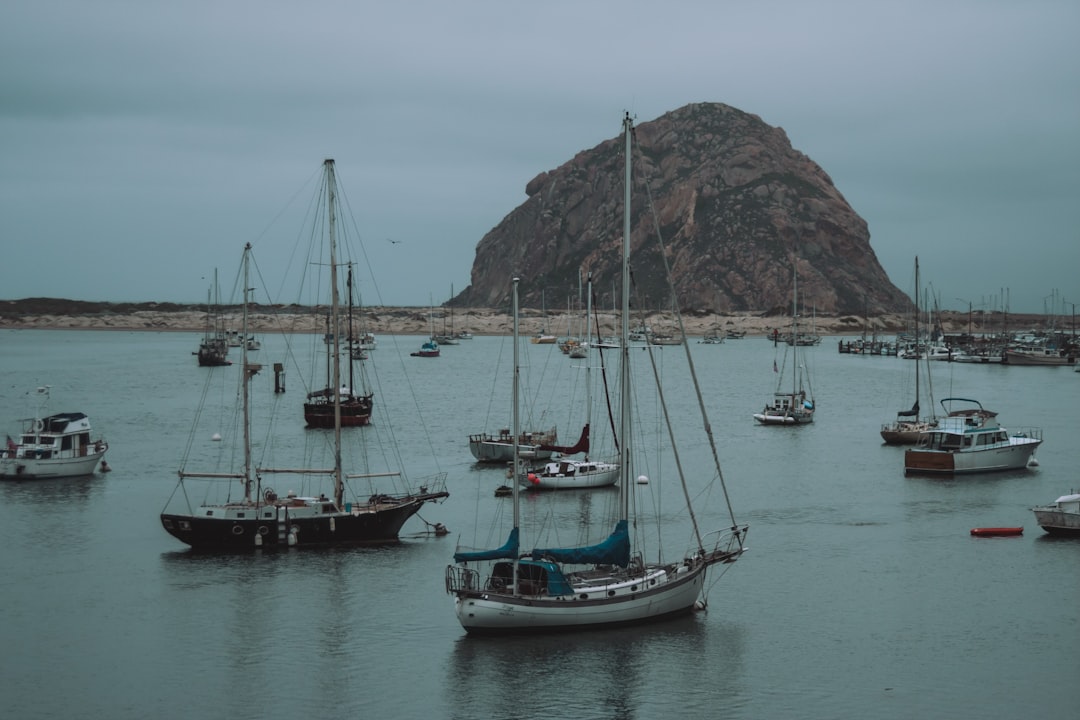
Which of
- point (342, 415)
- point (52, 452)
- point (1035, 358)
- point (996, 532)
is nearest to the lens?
point (996, 532)

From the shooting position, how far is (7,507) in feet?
184

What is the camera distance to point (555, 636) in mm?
35219

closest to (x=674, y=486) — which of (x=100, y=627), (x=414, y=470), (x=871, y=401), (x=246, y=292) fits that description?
(x=414, y=470)

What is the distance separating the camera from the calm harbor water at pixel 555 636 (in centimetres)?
3155

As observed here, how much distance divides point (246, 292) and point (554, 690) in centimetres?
2693

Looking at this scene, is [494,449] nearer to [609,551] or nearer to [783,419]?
[783,419]

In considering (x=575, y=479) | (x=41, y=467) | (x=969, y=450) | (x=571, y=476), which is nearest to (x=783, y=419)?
(x=969, y=450)

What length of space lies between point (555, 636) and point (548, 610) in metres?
0.90

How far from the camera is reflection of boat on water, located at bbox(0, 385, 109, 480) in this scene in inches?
2515

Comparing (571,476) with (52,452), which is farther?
(52,452)

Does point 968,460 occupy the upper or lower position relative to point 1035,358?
lower

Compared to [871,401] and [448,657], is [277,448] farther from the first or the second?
[871,401]

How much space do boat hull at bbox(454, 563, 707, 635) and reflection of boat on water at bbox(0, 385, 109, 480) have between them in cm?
3723

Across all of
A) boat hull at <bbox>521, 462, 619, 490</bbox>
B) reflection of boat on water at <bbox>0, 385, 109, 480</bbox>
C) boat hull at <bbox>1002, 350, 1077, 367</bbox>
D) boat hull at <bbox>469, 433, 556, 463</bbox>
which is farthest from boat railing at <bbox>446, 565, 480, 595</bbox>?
boat hull at <bbox>1002, 350, 1077, 367</bbox>
